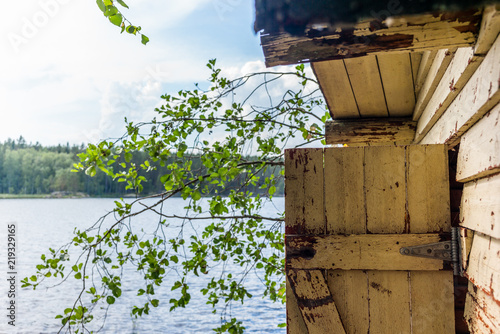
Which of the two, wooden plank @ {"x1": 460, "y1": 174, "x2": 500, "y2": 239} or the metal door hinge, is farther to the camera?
the metal door hinge

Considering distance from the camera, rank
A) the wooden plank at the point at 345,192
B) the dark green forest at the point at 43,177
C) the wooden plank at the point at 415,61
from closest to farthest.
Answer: the wooden plank at the point at 345,192 → the wooden plank at the point at 415,61 → the dark green forest at the point at 43,177

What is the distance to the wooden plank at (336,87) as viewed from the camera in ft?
7.40

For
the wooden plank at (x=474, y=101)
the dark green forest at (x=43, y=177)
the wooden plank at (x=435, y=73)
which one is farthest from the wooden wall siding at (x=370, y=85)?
the dark green forest at (x=43, y=177)

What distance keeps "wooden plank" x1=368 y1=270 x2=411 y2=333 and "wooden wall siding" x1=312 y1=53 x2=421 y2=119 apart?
998mm

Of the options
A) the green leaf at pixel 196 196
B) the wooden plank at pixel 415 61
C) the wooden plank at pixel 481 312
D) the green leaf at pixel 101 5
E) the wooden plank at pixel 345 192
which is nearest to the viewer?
the wooden plank at pixel 481 312

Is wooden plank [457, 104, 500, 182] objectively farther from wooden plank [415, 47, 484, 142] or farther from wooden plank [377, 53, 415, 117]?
wooden plank [377, 53, 415, 117]

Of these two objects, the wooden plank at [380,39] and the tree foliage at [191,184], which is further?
the tree foliage at [191,184]

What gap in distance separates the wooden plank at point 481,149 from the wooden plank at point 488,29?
0.17 metres

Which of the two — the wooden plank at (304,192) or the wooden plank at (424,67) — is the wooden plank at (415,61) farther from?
the wooden plank at (304,192)

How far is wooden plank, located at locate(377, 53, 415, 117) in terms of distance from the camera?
2.24 meters

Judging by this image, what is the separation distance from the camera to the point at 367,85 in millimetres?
2594

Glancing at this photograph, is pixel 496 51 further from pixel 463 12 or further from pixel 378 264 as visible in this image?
pixel 378 264

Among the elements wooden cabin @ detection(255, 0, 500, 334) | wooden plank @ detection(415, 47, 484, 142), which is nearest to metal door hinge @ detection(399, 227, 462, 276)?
wooden cabin @ detection(255, 0, 500, 334)

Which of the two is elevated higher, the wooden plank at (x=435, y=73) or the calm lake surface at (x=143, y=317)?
the wooden plank at (x=435, y=73)
